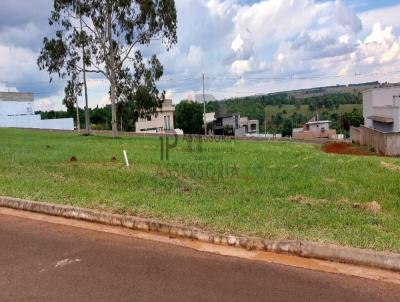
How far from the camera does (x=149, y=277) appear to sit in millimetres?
5039

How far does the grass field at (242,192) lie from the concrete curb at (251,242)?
223mm

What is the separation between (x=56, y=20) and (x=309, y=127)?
6981cm

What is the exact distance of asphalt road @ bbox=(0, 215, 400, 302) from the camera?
4.57 meters

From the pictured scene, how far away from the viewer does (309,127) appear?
9638 centimetres

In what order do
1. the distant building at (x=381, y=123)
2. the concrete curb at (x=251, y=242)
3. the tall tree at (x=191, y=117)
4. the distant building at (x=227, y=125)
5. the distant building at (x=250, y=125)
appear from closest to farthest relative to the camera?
1. the concrete curb at (x=251, y=242)
2. the distant building at (x=381, y=123)
3. the tall tree at (x=191, y=117)
4. the distant building at (x=227, y=125)
5. the distant building at (x=250, y=125)

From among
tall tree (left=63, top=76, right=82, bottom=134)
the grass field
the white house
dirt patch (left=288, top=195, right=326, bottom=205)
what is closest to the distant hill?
the white house

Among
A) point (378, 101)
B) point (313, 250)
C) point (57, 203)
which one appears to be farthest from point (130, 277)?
point (378, 101)

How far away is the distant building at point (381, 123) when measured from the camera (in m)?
25.8

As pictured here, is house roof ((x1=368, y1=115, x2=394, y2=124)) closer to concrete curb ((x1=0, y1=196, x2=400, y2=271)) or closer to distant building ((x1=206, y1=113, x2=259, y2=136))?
distant building ((x1=206, y1=113, x2=259, y2=136))

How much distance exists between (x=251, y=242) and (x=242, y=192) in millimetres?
3284

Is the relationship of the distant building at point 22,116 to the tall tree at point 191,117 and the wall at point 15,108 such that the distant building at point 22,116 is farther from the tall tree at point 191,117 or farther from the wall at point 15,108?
the tall tree at point 191,117

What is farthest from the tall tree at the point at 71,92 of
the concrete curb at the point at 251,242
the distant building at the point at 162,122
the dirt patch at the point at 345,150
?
the distant building at the point at 162,122

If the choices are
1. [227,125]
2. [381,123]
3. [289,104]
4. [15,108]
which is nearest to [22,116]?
[15,108]

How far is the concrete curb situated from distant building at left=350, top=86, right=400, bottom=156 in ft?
70.5
